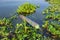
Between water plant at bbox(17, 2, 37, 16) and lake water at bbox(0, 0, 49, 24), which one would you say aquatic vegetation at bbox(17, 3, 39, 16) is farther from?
lake water at bbox(0, 0, 49, 24)

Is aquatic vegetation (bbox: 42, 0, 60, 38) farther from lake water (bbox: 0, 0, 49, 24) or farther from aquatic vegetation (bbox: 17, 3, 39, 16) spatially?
aquatic vegetation (bbox: 17, 3, 39, 16)

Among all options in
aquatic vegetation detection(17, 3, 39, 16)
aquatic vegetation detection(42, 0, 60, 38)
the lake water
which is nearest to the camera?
aquatic vegetation detection(42, 0, 60, 38)

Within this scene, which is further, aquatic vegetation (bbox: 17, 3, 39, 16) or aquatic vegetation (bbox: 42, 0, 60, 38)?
aquatic vegetation (bbox: 17, 3, 39, 16)

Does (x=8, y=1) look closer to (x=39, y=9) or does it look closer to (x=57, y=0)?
(x=39, y=9)

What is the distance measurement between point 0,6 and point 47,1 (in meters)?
4.89

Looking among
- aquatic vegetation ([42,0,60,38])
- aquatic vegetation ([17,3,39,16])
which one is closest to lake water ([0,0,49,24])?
aquatic vegetation ([17,3,39,16])

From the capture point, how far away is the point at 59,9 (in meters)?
14.7

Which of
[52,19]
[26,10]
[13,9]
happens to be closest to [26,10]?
[26,10]

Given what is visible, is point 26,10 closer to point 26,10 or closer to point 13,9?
point 26,10

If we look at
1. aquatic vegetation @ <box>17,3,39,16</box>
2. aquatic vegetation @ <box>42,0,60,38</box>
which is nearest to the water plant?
aquatic vegetation @ <box>17,3,39,16</box>

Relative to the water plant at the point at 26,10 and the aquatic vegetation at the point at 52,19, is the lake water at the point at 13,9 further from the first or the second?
the aquatic vegetation at the point at 52,19

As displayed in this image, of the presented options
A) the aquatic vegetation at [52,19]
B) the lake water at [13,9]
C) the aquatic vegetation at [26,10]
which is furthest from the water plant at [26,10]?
the aquatic vegetation at [52,19]

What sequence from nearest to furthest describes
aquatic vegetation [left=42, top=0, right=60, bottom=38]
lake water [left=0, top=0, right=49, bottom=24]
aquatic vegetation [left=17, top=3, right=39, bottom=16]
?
1. aquatic vegetation [left=42, top=0, right=60, bottom=38]
2. lake water [left=0, top=0, right=49, bottom=24]
3. aquatic vegetation [left=17, top=3, right=39, bottom=16]

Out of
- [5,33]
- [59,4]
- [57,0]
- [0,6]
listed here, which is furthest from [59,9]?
[5,33]
